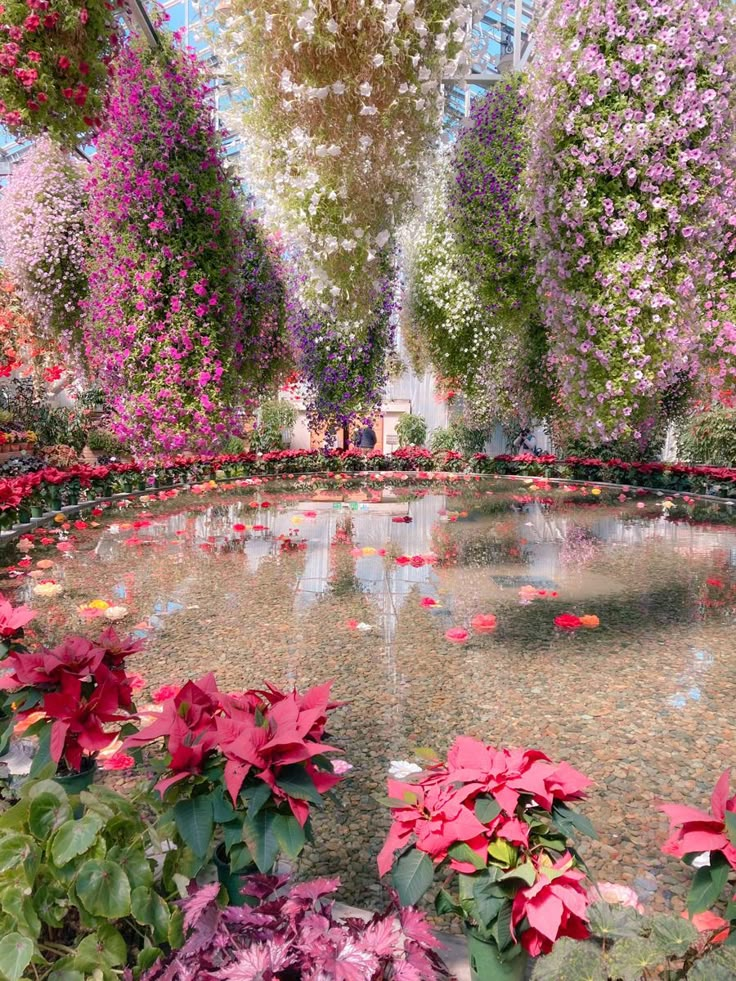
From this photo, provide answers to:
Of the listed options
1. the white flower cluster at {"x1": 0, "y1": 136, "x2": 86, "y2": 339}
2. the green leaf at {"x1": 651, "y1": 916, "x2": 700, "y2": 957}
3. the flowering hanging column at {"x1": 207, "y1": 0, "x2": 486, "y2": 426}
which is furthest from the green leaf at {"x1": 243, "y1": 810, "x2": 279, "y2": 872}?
the white flower cluster at {"x1": 0, "y1": 136, "x2": 86, "y2": 339}

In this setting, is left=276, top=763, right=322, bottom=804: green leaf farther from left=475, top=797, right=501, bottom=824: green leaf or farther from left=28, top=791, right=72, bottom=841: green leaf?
left=28, top=791, right=72, bottom=841: green leaf

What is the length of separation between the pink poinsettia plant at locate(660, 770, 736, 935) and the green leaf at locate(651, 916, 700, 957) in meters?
0.11

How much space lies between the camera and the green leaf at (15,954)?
107cm

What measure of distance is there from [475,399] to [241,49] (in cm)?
1322

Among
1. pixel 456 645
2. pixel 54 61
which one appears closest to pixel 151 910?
pixel 54 61

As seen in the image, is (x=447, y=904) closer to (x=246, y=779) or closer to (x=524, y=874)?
(x=524, y=874)

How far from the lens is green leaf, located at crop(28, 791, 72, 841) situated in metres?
1.27

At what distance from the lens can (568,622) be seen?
4316mm

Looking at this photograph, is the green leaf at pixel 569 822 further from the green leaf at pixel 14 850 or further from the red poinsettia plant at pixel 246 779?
the green leaf at pixel 14 850

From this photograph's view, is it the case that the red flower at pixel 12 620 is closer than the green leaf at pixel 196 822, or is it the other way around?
the green leaf at pixel 196 822

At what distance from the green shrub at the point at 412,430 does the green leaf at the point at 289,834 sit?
67.0 feet

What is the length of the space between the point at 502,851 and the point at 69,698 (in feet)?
3.68

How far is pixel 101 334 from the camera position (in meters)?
1.77

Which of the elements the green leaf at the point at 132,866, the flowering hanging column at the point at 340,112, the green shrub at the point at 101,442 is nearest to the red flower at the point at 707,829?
the green leaf at the point at 132,866
